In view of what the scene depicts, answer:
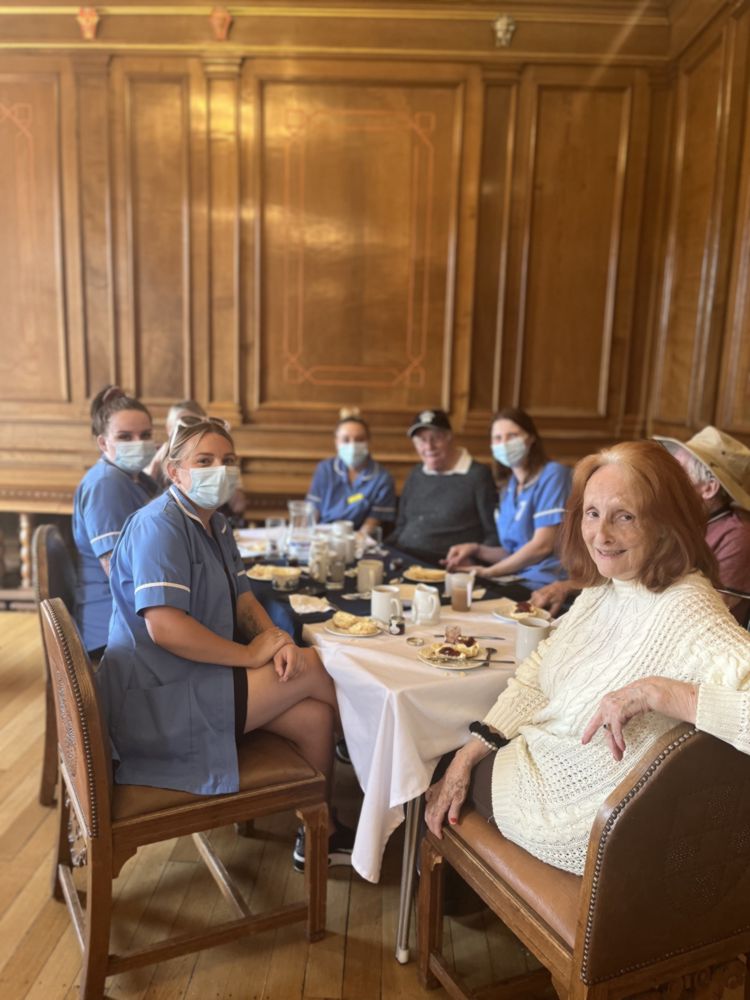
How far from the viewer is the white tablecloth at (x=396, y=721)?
1.79m

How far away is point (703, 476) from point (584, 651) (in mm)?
975

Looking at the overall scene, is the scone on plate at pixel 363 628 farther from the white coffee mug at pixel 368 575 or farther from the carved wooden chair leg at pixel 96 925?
the carved wooden chair leg at pixel 96 925

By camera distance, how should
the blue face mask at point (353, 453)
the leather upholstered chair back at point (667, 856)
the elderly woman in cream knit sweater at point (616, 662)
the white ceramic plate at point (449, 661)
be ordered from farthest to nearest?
1. the blue face mask at point (353, 453)
2. the white ceramic plate at point (449, 661)
3. the elderly woman in cream knit sweater at point (616, 662)
4. the leather upholstered chair back at point (667, 856)

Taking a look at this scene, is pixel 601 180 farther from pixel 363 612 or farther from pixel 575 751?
pixel 575 751

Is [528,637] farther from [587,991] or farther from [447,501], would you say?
[447,501]

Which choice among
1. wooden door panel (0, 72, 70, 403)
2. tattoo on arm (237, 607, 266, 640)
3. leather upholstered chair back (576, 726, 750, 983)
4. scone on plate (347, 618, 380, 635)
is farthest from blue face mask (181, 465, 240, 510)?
wooden door panel (0, 72, 70, 403)

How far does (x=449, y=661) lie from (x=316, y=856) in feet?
1.95

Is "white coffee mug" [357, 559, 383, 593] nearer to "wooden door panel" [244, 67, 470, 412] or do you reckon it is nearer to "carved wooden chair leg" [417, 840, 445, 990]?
"carved wooden chair leg" [417, 840, 445, 990]

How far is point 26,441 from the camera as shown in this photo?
201 inches

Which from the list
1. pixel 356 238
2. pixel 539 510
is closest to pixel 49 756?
pixel 539 510

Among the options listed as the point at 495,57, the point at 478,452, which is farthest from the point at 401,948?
the point at 495,57

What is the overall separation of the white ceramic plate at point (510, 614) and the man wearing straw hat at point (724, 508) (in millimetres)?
85

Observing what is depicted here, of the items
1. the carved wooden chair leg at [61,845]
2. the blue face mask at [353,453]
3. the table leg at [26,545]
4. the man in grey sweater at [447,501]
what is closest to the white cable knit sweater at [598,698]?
the carved wooden chair leg at [61,845]

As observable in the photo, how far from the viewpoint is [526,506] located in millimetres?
3201
